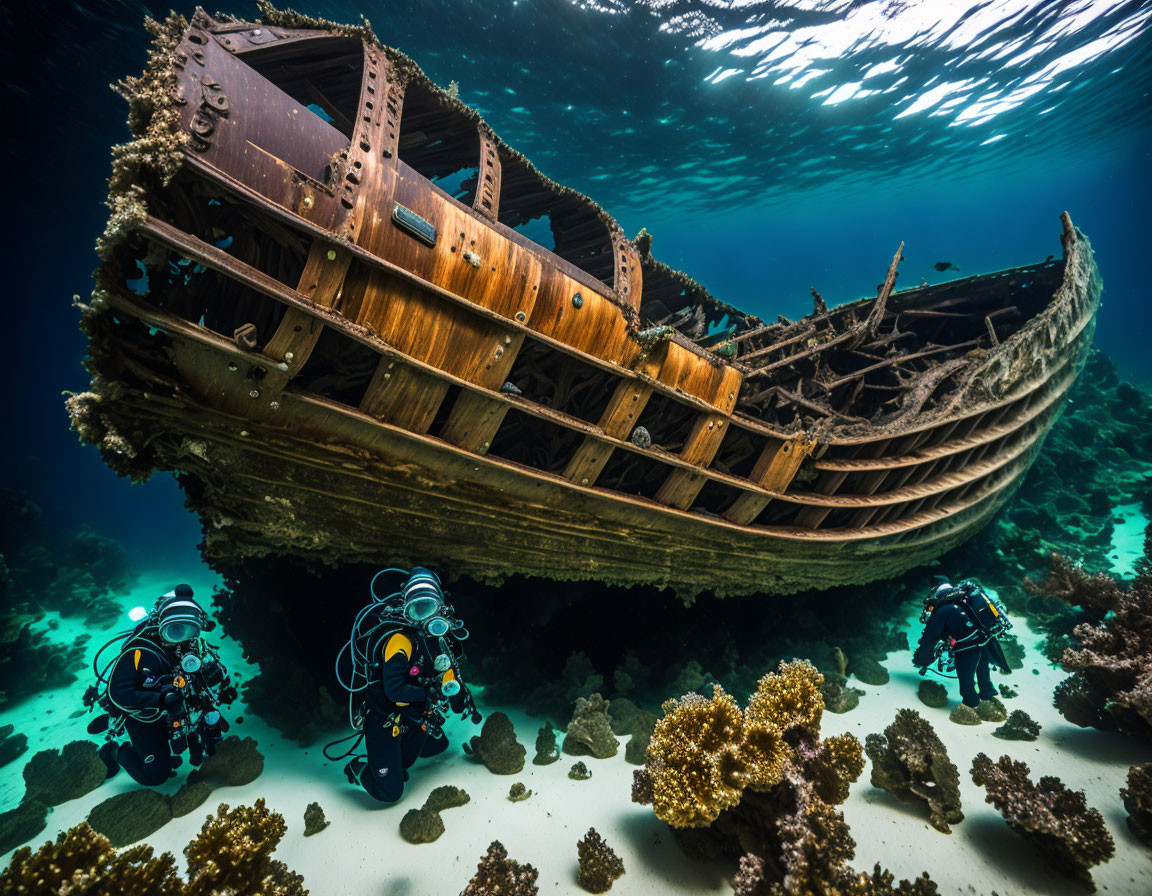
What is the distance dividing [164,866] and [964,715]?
675 cm

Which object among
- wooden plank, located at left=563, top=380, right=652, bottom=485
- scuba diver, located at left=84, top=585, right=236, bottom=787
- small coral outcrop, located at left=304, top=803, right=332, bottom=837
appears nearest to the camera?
small coral outcrop, located at left=304, top=803, right=332, bottom=837

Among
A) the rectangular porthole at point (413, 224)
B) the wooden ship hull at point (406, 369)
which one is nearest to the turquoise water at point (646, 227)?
the wooden ship hull at point (406, 369)

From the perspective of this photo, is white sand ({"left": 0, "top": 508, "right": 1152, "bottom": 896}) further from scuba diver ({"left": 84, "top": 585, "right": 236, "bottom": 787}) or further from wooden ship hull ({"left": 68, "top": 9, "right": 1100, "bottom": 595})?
wooden ship hull ({"left": 68, "top": 9, "right": 1100, "bottom": 595})

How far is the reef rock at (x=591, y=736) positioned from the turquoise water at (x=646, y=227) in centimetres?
19

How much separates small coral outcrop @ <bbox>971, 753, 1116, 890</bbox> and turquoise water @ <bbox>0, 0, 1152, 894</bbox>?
15 centimetres

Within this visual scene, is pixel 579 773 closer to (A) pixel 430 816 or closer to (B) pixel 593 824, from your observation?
(B) pixel 593 824

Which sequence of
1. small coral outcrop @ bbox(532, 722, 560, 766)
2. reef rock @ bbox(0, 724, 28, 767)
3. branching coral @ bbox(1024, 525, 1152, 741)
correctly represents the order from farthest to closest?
reef rock @ bbox(0, 724, 28, 767) < small coral outcrop @ bbox(532, 722, 560, 766) < branching coral @ bbox(1024, 525, 1152, 741)

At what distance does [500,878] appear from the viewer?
9.39 feet

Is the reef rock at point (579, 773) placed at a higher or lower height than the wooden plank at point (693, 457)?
lower

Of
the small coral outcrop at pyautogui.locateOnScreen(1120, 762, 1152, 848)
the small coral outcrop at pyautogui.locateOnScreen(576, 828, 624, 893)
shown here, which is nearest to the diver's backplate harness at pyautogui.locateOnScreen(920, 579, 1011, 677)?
the small coral outcrop at pyautogui.locateOnScreen(1120, 762, 1152, 848)

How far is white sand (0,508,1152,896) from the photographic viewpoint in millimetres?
2945

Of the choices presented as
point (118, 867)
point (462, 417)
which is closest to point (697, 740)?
point (462, 417)

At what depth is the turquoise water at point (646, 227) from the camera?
135 inches

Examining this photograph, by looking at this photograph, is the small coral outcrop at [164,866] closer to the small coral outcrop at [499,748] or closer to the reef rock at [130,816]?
the reef rock at [130,816]
